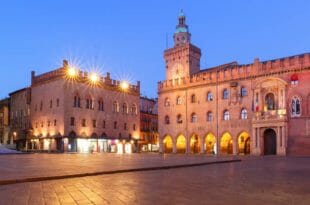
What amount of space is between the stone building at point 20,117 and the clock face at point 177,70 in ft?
88.0

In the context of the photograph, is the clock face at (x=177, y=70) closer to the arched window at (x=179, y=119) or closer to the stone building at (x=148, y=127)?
the arched window at (x=179, y=119)

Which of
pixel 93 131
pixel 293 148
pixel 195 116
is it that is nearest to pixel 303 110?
pixel 293 148

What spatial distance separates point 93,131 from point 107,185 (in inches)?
1892

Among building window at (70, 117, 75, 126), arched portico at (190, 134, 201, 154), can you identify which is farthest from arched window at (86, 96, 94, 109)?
arched portico at (190, 134, 201, 154)

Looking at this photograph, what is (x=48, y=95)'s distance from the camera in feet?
189

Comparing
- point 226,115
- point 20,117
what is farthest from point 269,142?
point 20,117

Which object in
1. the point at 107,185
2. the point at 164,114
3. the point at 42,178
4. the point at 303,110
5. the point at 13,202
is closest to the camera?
the point at 13,202

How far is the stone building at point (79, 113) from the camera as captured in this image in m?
54.5

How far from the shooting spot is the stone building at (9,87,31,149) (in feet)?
205

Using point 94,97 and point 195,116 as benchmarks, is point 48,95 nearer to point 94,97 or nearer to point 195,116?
point 94,97

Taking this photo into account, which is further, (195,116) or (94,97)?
(94,97)

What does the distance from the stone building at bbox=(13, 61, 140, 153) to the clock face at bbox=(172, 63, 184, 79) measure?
30.6ft

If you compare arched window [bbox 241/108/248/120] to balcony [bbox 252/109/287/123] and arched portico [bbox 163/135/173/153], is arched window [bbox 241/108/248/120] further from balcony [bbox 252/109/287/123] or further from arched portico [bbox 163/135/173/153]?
arched portico [bbox 163/135/173/153]

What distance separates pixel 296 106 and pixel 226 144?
37.9ft
